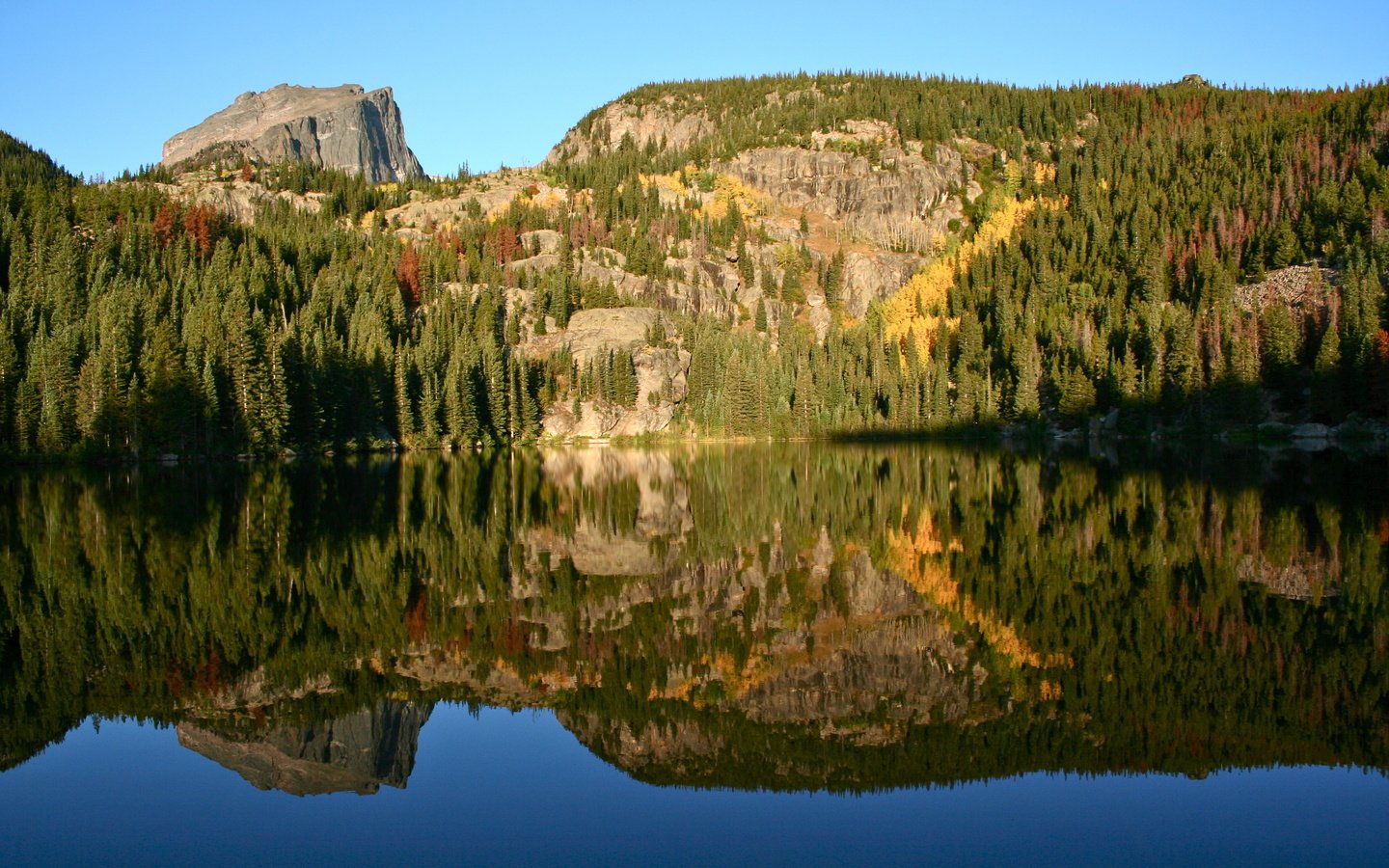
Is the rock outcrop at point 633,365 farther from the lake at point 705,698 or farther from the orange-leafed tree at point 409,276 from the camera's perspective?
the lake at point 705,698

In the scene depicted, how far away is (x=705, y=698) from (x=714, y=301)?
153 metres

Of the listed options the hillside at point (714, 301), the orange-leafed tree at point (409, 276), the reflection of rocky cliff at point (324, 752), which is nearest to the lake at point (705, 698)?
the reflection of rocky cliff at point (324, 752)

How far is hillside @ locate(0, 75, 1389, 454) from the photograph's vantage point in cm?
8844

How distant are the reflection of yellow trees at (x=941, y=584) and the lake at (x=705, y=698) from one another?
108mm

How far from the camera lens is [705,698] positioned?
1418cm

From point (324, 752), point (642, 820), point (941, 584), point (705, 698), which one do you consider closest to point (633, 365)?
point (941, 584)

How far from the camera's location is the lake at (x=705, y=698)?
32.9 feet

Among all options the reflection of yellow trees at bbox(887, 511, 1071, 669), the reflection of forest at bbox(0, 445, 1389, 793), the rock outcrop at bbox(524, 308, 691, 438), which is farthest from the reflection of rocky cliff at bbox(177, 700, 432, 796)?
the rock outcrop at bbox(524, 308, 691, 438)

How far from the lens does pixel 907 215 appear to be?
196m

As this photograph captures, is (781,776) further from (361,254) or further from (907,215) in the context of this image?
(907,215)

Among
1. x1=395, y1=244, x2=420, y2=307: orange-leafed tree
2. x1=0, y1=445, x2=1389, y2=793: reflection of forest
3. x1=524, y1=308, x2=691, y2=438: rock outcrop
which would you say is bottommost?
x1=0, y1=445, x2=1389, y2=793: reflection of forest

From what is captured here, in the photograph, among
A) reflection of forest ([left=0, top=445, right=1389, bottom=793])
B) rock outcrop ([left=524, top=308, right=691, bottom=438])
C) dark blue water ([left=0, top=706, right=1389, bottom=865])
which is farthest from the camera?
rock outcrop ([left=524, top=308, right=691, bottom=438])

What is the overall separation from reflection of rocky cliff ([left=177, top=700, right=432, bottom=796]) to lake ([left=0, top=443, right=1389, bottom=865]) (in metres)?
0.05

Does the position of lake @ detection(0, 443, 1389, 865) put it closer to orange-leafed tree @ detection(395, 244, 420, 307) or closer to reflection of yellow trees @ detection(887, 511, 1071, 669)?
reflection of yellow trees @ detection(887, 511, 1071, 669)
